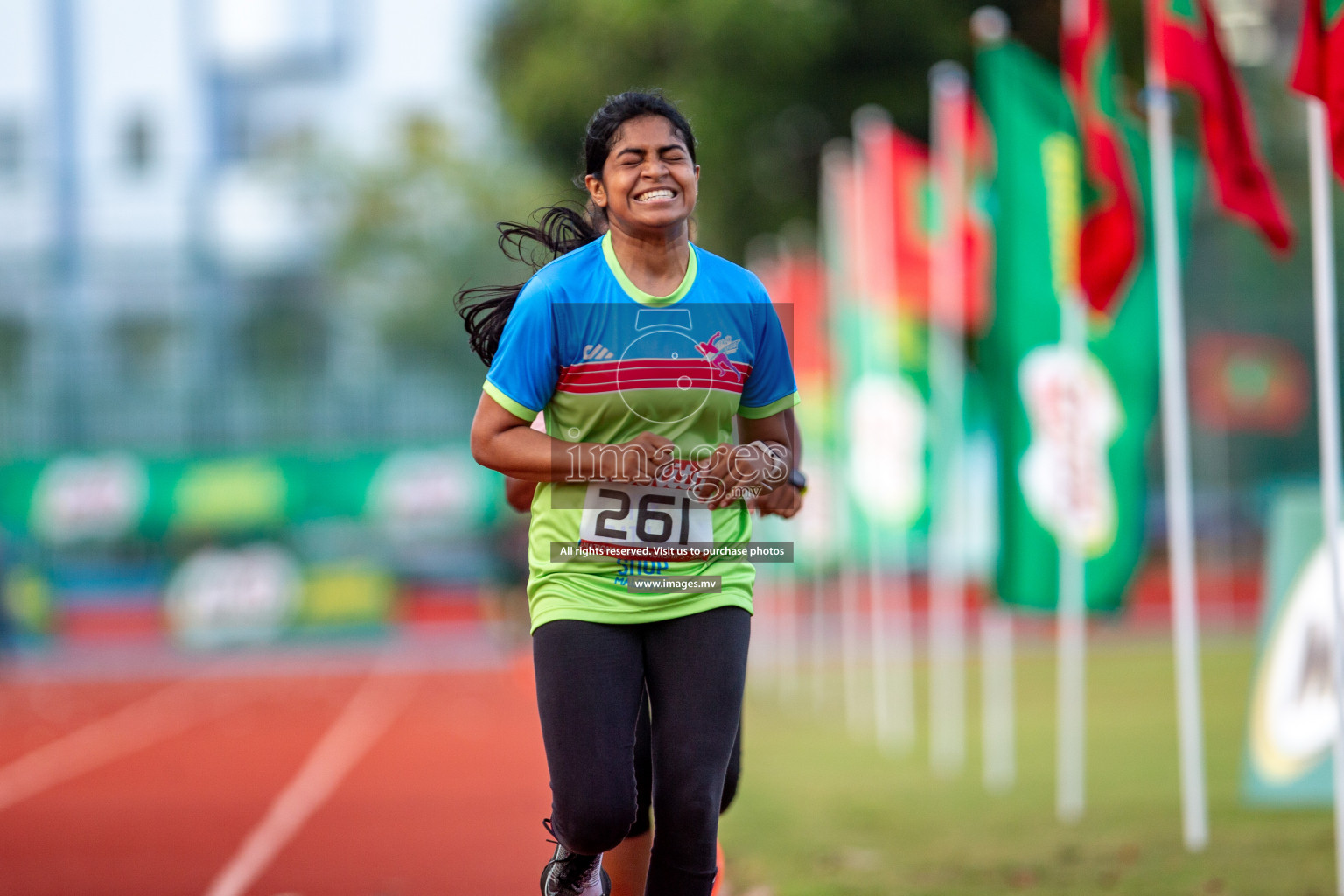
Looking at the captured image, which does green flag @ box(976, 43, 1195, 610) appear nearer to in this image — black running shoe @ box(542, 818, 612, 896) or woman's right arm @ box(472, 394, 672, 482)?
black running shoe @ box(542, 818, 612, 896)

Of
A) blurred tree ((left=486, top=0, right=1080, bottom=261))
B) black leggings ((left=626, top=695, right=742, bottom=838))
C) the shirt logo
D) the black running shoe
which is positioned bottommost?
the black running shoe

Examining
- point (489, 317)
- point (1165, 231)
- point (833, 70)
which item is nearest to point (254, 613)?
point (833, 70)

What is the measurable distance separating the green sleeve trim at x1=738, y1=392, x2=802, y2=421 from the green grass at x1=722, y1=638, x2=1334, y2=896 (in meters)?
2.90

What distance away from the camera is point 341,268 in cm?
5384

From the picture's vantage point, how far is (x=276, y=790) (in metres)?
11.2

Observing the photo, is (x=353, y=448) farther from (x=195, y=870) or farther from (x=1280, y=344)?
(x=195, y=870)

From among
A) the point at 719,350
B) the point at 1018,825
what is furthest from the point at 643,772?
the point at 1018,825

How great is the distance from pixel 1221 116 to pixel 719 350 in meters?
3.56

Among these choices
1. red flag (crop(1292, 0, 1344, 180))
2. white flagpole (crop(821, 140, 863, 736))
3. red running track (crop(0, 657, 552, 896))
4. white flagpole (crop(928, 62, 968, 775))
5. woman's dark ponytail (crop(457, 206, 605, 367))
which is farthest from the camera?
white flagpole (crop(821, 140, 863, 736))

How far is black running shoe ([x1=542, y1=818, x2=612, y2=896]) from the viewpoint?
4.02 meters

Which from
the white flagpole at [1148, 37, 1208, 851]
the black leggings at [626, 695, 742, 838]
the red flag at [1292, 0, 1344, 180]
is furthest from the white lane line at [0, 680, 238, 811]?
the red flag at [1292, 0, 1344, 180]

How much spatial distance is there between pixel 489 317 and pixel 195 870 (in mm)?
4604

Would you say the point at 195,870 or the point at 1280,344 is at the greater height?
the point at 1280,344

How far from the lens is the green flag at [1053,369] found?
8.25 meters
